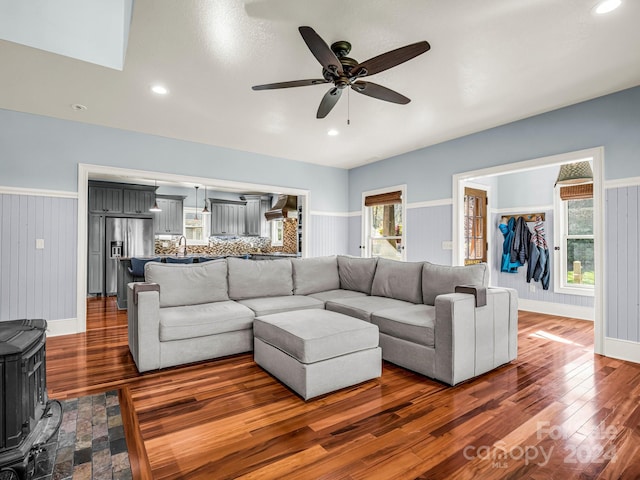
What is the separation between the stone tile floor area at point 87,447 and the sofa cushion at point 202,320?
0.71m

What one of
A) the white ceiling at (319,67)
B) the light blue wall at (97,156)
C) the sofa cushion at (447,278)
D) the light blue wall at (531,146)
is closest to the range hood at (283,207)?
the light blue wall at (97,156)

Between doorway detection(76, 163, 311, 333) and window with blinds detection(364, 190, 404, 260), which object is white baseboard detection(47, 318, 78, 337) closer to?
doorway detection(76, 163, 311, 333)

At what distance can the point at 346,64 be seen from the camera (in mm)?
2396

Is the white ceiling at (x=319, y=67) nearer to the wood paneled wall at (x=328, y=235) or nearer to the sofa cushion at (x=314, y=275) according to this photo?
the sofa cushion at (x=314, y=275)

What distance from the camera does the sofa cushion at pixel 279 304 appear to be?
339 cm

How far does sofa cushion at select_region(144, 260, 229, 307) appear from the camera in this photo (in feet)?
10.8

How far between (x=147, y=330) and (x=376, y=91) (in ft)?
9.00

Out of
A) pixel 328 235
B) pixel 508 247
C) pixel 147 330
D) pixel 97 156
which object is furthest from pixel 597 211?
pixel 97 156

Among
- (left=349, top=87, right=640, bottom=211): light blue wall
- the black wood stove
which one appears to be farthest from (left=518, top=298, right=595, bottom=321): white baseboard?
the black wood stove

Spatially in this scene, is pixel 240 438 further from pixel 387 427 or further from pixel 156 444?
pixel 387 427

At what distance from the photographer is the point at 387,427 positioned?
1.98 meters

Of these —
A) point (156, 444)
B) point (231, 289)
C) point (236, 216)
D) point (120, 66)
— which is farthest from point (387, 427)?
point (236, 216)

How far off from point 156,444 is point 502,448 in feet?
6.18

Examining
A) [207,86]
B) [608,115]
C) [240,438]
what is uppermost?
[207,86]
